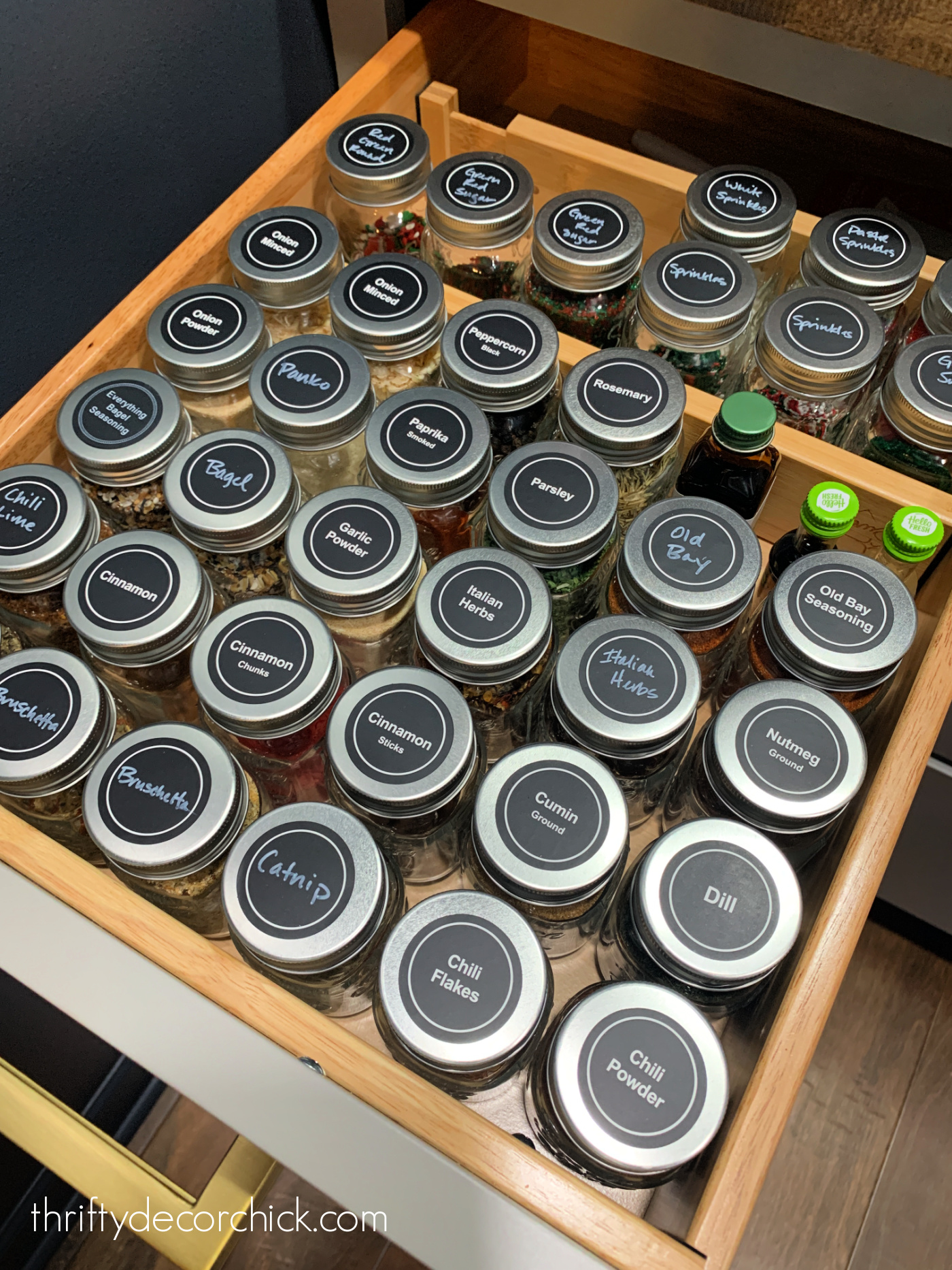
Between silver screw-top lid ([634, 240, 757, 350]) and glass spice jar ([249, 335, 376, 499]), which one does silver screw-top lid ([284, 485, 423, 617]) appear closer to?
glass spice jar ([249, 335, 376, 499])

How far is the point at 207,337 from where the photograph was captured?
655 millimetres

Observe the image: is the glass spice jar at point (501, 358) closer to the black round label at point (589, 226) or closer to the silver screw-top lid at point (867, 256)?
the black round label at point (589, 226)

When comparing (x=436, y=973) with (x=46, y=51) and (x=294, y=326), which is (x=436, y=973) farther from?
(x=46, y=51)

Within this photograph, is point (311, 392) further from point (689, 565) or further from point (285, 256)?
point (689, 565)

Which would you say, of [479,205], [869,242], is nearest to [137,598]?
[479,205]

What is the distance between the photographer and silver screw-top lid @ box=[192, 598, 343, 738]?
535 millimetres

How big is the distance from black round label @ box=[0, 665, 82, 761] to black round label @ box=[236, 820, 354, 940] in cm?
15

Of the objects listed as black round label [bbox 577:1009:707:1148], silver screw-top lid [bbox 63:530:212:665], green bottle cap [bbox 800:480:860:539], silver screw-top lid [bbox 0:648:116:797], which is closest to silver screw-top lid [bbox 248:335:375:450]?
silver screw-top lid [bbox 63:530:212:665]

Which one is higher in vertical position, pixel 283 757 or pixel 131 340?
pixel 131 340

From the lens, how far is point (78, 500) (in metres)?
0.60

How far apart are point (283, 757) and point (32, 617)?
21 cm

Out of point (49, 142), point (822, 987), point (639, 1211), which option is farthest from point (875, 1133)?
point (49, 142)

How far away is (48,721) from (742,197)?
0.67m

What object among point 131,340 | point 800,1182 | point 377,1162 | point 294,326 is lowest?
point 377,1162
